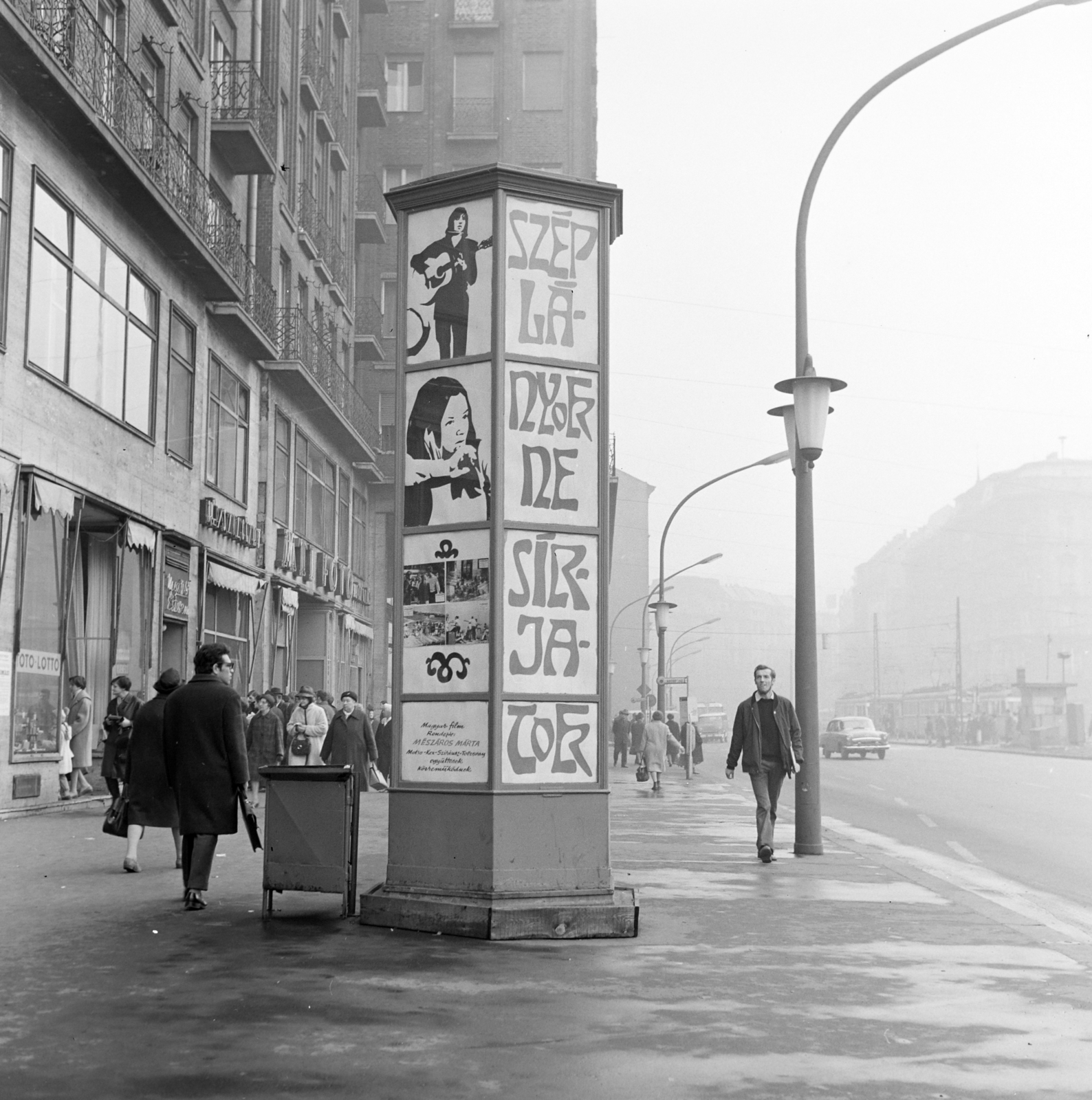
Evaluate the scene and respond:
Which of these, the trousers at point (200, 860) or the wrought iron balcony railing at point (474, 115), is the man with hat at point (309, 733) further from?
the wrought iron balcony railing at point (474, 115)

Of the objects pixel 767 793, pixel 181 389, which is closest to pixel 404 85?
pixel 181 389

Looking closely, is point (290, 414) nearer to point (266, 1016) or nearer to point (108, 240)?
point (108, 240)

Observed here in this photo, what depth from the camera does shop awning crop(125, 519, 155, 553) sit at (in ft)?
72.7

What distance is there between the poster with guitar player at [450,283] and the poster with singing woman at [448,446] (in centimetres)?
16

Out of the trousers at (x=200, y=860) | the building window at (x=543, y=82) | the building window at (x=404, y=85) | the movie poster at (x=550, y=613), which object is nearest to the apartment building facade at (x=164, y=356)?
the trousers at (x=200, y=860)

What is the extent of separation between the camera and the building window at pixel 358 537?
4438cm

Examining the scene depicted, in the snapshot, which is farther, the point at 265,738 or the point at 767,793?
the point at 265,738

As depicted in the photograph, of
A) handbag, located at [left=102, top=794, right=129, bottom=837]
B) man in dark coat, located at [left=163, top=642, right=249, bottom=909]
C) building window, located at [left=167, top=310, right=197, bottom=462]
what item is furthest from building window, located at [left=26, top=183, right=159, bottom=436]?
man in dark coat, located at [left=163, top=642, right=249, bottom=909]

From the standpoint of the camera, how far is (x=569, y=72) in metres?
53.5

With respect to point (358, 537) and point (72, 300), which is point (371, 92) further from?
point (72, 300)

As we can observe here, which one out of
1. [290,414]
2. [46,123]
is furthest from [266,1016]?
[290,414]

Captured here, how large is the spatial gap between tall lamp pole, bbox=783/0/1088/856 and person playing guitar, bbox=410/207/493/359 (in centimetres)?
601

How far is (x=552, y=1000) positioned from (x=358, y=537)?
39.1 meters

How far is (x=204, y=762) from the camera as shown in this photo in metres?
9.91
